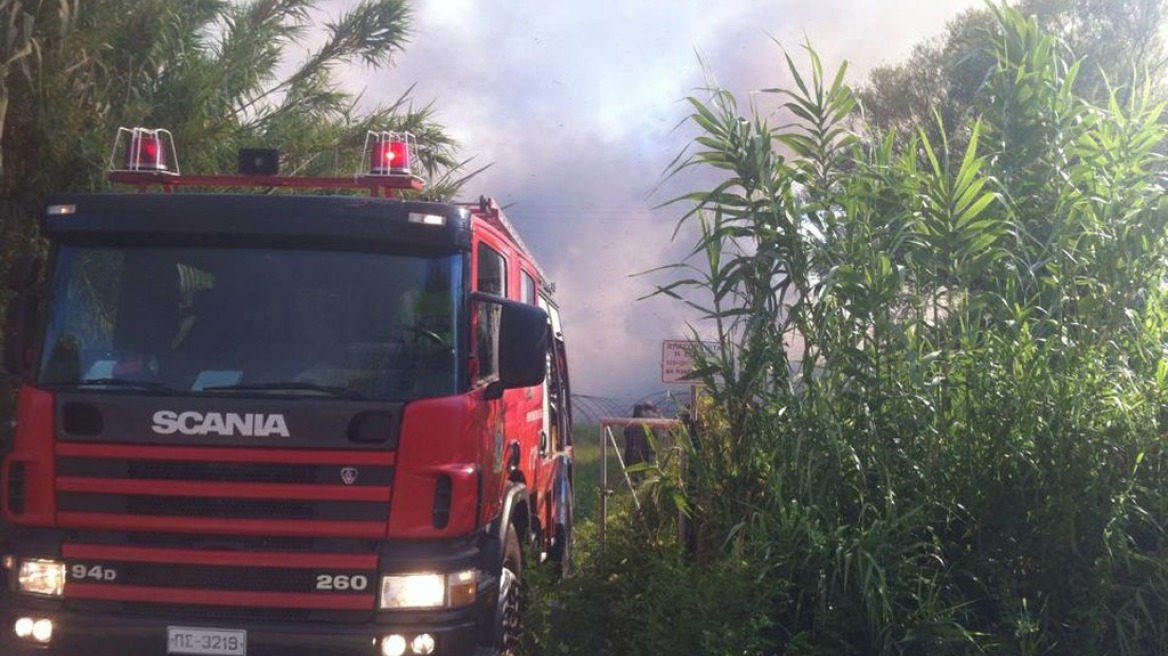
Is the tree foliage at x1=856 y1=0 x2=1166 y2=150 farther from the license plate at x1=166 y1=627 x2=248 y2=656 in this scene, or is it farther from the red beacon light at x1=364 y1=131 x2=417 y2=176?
the license plate at x1=166 y1=627 x2=248 y2=656

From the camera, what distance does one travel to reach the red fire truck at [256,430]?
5758 mm

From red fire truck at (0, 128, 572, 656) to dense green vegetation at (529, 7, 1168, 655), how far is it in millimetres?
1476

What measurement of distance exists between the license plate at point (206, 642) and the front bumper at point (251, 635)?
20 millimetres

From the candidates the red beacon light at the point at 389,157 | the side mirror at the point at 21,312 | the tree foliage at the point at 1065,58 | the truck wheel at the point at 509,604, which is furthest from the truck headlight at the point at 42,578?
the tree foliage at the point at 1065,58

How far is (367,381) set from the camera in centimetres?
595

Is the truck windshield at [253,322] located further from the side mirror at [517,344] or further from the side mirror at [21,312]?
the side mirror at [517,344]

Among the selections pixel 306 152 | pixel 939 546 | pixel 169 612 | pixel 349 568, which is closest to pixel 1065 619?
pixel 939 546

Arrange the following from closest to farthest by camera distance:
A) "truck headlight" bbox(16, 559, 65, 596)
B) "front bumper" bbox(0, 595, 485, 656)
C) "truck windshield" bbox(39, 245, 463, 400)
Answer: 1. "front bumper" bbox(0, 595, 485, 656)
2. "truck headlight" bbox(16, 559, 65, 596)
3. "truck windshield" bbox(39, 245, 463, 400)

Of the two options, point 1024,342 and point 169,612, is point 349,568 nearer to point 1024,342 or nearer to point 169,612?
point 169,612

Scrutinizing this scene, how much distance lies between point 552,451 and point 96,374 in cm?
478

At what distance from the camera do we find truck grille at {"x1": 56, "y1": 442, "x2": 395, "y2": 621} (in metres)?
5.75

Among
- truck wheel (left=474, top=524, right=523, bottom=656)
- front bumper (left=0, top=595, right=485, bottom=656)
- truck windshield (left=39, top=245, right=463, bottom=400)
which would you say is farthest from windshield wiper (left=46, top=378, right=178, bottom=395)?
truck wheel (left=474, top=524, right=523, bottom=656)

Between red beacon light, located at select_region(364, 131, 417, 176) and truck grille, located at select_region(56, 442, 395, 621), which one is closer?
truck grille, located at select_region(56, 442, 395, 621)

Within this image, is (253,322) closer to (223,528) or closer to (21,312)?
(223,528)
